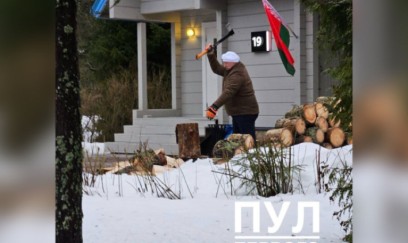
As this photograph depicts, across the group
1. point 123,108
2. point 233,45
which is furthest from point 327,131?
point 123,108

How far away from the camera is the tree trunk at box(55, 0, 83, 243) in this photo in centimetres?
366

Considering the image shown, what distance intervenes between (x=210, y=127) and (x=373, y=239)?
9.65m

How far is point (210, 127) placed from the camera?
11906mm

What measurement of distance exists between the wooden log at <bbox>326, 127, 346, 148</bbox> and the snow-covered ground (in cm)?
200

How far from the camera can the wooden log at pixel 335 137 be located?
9430mm

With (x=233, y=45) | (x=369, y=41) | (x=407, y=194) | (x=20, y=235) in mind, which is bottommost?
(x=20, y=235)

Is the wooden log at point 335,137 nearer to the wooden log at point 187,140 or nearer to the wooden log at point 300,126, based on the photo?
the wooden log at point 300,126

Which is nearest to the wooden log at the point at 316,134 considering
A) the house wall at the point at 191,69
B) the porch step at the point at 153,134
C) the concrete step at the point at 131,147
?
the porch step at the point at 153,134

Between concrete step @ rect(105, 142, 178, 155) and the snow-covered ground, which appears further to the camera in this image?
concrete step @ rect(105, 142, 178, 155)

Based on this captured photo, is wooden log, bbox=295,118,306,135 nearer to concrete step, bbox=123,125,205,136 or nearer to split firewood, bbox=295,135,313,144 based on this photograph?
split firewood, bbox=295,135,313,144

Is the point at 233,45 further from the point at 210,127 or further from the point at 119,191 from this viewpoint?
the point at 119,191

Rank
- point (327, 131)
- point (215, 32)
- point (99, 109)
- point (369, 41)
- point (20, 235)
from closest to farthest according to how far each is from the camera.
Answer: point (369, 41), point (20, 235), point (327, 131), point (215, 32), point (99, 109)

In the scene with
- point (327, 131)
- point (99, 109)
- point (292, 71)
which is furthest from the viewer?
point (99, 109)

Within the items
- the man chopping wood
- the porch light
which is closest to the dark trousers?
the man chopping wood
